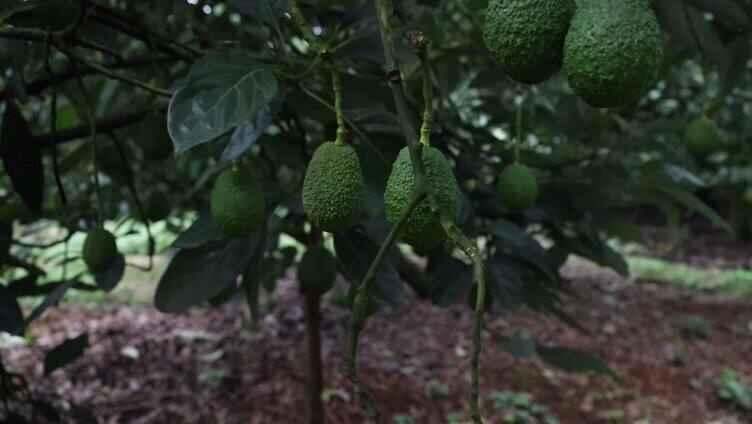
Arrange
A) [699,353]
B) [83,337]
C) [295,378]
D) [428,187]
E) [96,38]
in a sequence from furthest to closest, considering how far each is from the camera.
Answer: [699,353] < [295,378] < [83,337] < [96,38] < [428,187]

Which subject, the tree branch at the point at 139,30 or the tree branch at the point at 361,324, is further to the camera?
the tree branch at the point at 139,30

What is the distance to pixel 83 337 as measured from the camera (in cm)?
171

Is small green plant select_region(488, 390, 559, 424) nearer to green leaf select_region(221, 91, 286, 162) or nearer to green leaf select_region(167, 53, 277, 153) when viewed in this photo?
green leaf select_region(221, 91, 286, 162)

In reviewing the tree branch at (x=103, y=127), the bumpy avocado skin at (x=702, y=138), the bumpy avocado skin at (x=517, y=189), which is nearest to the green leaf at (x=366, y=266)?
the bumpy avocado skin at (x=517, y=189)

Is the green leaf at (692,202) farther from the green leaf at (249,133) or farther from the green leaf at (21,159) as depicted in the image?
the green leaf at (21,159)

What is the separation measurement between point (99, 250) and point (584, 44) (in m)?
0.90

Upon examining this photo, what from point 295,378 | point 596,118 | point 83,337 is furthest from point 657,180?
point 295,378

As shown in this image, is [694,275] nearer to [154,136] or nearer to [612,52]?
[154,136]

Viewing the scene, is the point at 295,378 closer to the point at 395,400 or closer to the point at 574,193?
the point at 395,400

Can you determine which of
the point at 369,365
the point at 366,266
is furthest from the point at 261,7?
the point at 369,365

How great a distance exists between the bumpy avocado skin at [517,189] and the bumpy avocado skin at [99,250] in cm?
66

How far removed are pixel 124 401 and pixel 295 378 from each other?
71cm

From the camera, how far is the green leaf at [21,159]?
3.90 ft

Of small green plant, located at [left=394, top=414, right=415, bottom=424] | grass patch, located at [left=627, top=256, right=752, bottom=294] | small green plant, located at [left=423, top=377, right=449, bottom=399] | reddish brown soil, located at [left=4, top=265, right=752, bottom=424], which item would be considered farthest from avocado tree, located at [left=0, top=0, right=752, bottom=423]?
grass patch, located at [left=627, top=256, right=752, bottom=294]
